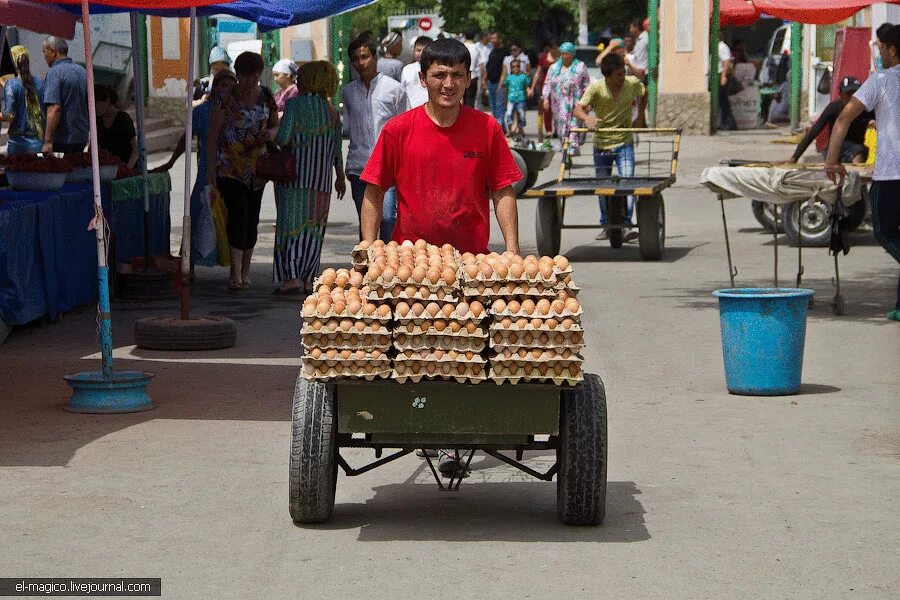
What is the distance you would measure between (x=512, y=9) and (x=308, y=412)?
5266cm

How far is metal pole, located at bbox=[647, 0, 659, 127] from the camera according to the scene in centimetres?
2961

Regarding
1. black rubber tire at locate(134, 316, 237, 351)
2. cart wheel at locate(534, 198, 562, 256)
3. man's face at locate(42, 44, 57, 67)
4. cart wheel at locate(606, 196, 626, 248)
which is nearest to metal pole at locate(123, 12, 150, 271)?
Answer: black rubber tire at locate(134, 316, 237, 351)

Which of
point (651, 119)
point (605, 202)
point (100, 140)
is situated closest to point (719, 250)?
point (605, 202)

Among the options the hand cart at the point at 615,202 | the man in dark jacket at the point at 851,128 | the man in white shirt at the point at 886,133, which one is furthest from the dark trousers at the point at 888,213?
the man in dark jacket at the point at 851,128

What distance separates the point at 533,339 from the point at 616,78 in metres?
11.1

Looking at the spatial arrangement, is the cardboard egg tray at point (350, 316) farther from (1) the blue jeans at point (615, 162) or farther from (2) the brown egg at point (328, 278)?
(1) the blue jeans at point (615, 162)

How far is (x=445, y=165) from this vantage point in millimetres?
6598

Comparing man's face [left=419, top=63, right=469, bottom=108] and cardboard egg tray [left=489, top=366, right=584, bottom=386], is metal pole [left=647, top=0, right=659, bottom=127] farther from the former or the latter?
cardboard egg tray [left=489, top=366, right=584, bottom=386]

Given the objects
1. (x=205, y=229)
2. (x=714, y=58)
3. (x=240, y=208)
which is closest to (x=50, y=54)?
(x=205, y=229)

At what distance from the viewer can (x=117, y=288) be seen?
1281 centimetres

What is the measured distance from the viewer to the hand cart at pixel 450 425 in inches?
230

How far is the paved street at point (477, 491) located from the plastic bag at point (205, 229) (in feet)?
6.22

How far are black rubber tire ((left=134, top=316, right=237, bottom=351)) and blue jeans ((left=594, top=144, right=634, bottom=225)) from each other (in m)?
6.60

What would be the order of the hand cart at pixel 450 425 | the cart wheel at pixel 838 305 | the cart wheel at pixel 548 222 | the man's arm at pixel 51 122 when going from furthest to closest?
the man's arm at pixel 51 122, the cart wheel at pixel 548 222, the cart wheel at pixel 838 305, the hand cart at pixel 450 425
